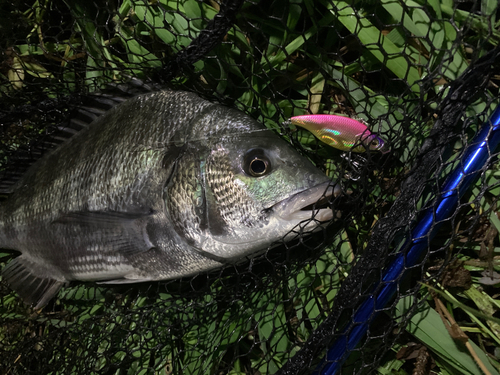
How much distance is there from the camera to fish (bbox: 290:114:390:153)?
1.64m

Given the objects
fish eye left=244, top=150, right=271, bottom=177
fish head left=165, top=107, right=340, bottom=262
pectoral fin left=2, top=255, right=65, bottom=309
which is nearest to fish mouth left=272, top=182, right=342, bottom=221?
fish head left=165, top=107, right=340, bottom=262

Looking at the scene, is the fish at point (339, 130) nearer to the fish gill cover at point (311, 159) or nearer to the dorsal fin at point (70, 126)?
the fish gill cover at point (311, 159)

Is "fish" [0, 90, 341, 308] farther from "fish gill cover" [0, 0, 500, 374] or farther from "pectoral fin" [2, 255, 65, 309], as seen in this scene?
"fish gill cover" [0, 0, 500, 374]

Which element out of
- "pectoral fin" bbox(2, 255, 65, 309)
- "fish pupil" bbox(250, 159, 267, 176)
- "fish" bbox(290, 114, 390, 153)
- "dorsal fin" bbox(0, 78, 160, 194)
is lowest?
"pectoral fin" bbox(2, 255, 65, 309)

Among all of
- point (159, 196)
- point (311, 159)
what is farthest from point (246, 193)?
point (311, 159)

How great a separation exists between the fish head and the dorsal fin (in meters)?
0.63

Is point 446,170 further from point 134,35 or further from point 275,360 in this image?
point 134,35

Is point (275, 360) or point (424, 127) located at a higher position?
point (424, 127)

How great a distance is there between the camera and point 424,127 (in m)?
1.69

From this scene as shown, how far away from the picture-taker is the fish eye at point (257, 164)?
4.98 feet

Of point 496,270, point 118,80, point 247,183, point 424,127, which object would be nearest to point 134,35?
point 118,80

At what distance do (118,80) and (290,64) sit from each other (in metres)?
0.97

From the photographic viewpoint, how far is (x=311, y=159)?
6.21ft

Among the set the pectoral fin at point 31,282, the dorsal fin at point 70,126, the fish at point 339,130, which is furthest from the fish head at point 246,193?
the pectoral fin at point 31,282
